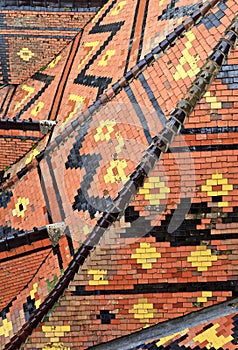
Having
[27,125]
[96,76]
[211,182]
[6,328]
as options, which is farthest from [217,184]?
[27,125]

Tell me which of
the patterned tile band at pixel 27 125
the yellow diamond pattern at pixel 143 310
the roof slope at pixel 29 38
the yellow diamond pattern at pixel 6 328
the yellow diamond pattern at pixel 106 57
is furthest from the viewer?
the roof slope at pixel 29 38

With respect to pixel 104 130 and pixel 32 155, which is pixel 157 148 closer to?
pixel 104 130

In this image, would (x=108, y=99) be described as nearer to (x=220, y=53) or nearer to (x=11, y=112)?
(x=220, y=53)

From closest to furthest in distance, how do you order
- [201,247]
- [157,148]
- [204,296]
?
[157,148] → [201,247] → [204,296]

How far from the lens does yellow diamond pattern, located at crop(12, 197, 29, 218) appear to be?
6.07m

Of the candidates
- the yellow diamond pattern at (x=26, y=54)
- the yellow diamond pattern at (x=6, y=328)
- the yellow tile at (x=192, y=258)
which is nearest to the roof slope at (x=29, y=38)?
the yellow diamond pattern at (x=26, y=54)

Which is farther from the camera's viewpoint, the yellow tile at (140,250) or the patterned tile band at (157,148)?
the yellow tile at (140,250)

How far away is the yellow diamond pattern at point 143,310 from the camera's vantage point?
4.55 metres

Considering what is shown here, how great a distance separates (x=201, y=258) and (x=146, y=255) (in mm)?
480

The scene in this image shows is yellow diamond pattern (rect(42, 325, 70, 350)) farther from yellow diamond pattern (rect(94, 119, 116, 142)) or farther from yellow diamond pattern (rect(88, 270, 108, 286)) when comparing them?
yellow diamond pattern (rect(94, 119, 116, 142))

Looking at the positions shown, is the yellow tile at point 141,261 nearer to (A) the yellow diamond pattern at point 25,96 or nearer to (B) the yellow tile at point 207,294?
(B) the yellow tile at point 207,294

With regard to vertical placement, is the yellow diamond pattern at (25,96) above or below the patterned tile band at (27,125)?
above

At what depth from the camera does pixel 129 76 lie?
16.0 feet

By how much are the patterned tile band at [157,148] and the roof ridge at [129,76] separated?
438 mm
